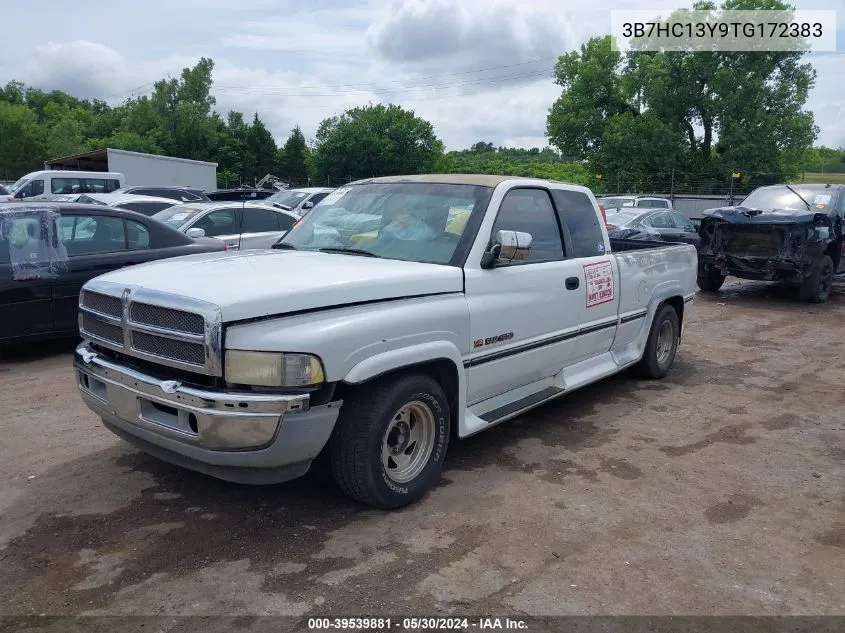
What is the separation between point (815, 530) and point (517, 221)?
2557 millimetres

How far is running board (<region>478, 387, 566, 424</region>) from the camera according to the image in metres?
4.51

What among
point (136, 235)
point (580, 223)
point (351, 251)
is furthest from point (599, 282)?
point (136, 235)

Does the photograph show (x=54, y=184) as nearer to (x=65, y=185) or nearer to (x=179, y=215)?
(x=65, y=185)

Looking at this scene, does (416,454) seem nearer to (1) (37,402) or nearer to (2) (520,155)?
(1) (37,402)

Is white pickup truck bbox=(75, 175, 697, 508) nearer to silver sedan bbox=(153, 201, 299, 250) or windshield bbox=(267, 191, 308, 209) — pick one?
silver sedan bbox=(153, 201, 299, 250)

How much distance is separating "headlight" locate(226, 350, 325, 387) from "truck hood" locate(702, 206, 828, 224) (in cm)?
1015

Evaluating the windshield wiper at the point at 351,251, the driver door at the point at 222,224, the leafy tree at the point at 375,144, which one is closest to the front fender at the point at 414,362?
the windshield wiper at the point at 351,251

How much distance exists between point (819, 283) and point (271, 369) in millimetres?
11236

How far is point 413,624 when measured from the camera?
2938mm

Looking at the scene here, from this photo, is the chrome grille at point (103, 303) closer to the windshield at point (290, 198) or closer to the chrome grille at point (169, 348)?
the chrome grille at point (169, 348)

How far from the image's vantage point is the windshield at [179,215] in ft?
35.8

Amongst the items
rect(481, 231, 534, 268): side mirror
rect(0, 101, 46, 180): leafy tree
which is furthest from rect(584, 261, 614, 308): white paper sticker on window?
rect(0, 101, 46, 180): leafy tree

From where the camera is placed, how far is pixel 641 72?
4338cm

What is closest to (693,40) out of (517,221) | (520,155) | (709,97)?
(709,97)
